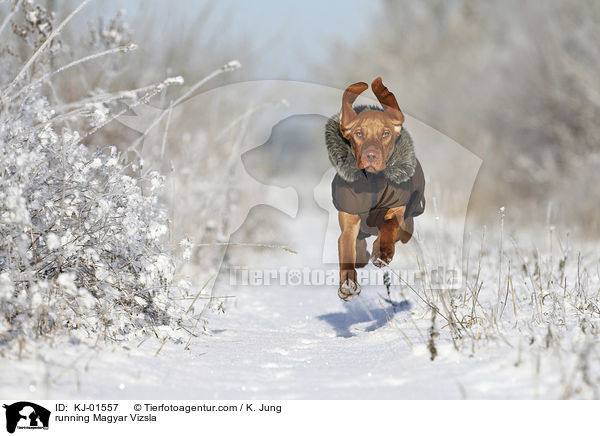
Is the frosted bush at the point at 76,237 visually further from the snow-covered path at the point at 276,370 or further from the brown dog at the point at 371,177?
the brown dog at the point at 371,177

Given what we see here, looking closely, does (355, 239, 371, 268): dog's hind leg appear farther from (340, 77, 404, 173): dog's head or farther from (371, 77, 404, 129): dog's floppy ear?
(371, 77, 404, 129): dog's floppy ear

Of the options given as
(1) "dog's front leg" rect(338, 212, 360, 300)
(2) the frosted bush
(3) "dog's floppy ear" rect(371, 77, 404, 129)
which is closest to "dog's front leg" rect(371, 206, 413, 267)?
(1) "dog's front leg" rect(338, 212, 360, 300)

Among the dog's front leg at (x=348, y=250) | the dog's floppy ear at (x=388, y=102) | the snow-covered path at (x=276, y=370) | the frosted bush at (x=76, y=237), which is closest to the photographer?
the snow-covered path at (x=276, y=370)

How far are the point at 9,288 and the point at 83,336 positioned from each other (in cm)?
51

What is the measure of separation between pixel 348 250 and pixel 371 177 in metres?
0.46

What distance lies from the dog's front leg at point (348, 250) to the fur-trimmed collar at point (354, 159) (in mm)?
246

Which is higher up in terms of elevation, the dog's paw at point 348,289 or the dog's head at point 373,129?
the dog's head at point 373,129

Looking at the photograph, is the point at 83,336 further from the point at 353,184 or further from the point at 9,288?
the point at 353,184

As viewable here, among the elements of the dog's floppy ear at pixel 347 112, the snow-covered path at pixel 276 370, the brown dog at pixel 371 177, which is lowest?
the snow-covered path at pixel 276 370

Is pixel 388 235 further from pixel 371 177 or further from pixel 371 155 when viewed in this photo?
pixel 371 155
